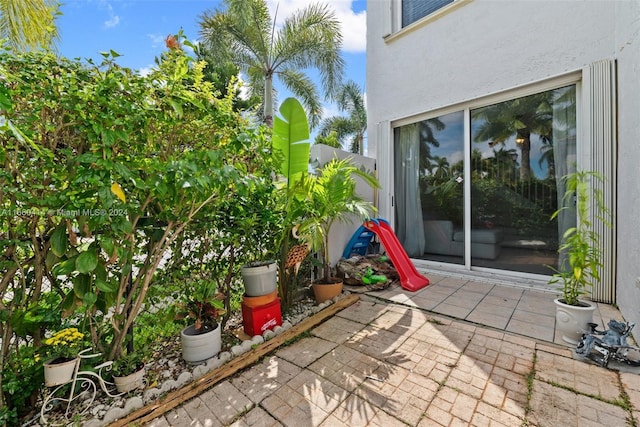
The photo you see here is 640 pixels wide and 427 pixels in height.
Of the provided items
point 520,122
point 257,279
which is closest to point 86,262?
point 257,279

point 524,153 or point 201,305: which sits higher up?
point 524,153

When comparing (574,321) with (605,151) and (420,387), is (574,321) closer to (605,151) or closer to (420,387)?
(420,387)

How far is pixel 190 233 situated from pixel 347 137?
19.6 m

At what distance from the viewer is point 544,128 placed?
12.1ft

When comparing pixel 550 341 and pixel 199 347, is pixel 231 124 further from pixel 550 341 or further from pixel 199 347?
pixel 550 341

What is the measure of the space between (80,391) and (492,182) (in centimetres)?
508

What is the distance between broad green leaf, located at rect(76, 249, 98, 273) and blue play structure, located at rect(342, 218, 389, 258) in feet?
11.2

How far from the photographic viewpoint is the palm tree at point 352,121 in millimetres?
18484

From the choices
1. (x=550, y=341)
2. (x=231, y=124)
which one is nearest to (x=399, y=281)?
(x=550, y=341)

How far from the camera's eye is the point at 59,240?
1.62 metres

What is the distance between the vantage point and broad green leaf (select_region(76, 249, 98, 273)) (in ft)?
5.13

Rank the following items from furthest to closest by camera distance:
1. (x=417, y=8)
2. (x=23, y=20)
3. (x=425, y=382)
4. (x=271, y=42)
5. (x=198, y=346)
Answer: (x=271, y=42) < (x=417, y=8) < (x=23, y=20) < (x=198, y=346) < (x=425, y=382)

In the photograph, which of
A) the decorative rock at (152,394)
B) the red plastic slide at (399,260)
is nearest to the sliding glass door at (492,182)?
the red plastic slide at (399,260)

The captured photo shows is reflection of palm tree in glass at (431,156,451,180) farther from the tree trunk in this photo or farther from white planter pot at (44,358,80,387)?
the tree trunk
